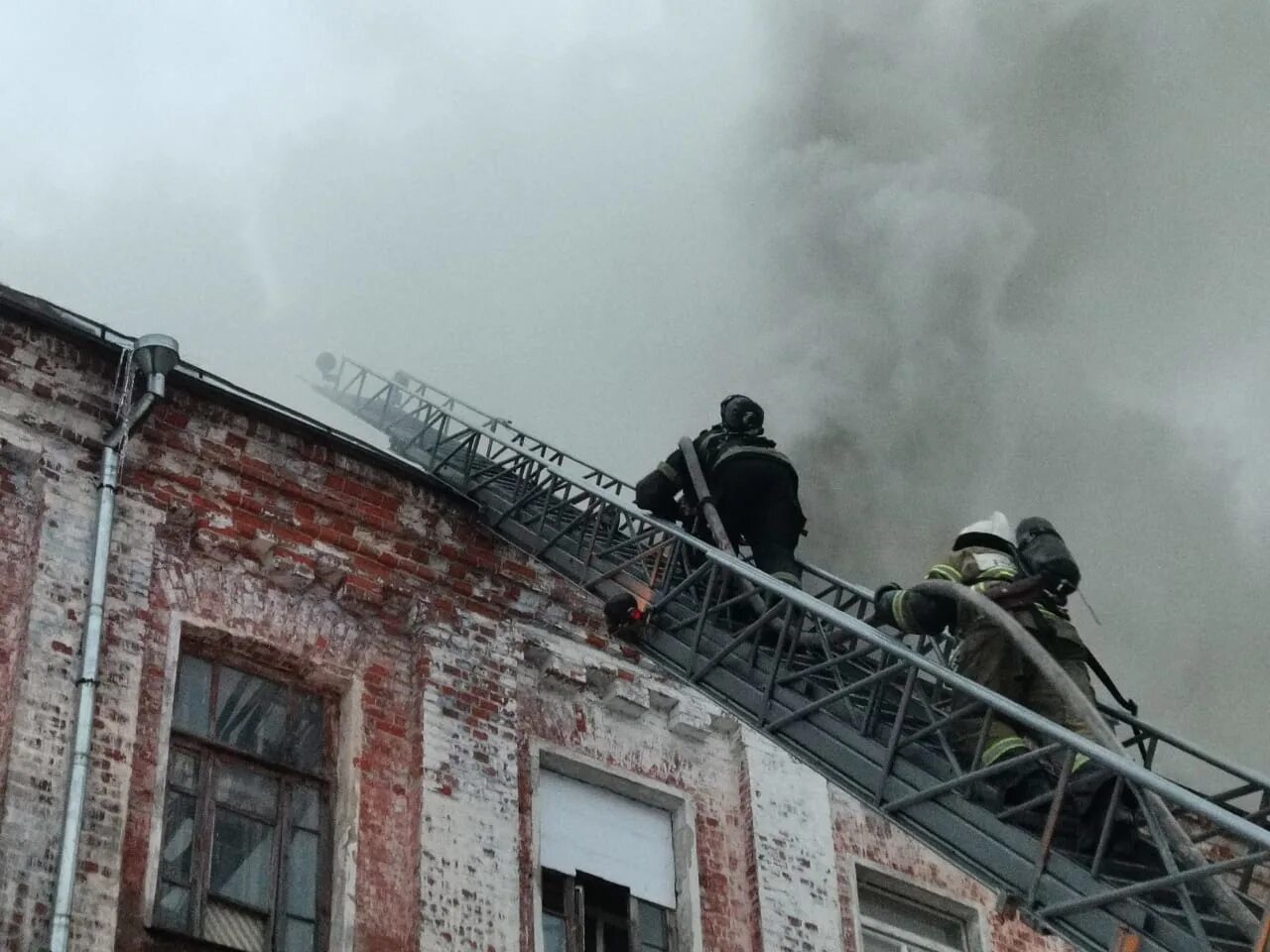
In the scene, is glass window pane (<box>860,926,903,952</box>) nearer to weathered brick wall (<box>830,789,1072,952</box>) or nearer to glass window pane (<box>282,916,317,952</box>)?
weathered brick wall (<box>830,789,1072,952</box>)

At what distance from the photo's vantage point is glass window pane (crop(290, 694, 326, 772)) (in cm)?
1031

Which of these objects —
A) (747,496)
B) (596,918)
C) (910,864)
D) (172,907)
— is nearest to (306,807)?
(172,907)

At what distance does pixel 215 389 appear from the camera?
11.0 m

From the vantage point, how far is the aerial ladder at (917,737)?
726cm

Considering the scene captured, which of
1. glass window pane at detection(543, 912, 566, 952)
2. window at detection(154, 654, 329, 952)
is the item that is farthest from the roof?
glass window pane at detection(543, 912, 566, 952)

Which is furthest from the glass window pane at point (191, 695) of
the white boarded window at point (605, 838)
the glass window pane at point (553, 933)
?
the glass window pane at point (553, 933)

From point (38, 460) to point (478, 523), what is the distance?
9.16 feet

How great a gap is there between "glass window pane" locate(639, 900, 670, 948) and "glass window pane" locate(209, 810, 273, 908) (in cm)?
233

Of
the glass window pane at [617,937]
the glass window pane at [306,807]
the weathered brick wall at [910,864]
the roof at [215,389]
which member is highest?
the roof at [215,389]

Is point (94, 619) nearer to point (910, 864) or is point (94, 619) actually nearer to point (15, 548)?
point (15, 548)

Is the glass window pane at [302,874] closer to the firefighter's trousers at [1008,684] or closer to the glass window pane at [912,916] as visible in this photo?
the firefighter's trousers at [1008,684]

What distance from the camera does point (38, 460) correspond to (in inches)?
402

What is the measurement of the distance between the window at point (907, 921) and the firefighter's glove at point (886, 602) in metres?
3.72

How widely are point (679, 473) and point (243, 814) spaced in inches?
116
